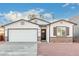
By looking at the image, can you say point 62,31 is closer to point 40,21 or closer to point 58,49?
point 58,49

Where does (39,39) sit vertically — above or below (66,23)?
below

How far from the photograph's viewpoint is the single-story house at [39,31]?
32.3ft

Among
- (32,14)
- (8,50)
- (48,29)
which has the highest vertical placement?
(32,14)

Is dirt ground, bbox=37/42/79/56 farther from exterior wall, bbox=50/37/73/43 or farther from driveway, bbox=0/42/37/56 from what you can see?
driveway, bbox=0/42/37/56

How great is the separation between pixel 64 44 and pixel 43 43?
35.6 inches

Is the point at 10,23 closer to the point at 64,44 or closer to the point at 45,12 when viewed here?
the point at 45,12

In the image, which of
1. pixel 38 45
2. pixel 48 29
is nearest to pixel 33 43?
pixel 38 45

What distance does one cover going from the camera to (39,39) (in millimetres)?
10039

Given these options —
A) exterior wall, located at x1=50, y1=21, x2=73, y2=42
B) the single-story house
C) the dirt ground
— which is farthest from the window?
the dirt ground

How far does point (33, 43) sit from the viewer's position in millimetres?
9977

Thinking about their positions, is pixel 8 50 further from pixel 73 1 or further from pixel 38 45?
pixel 73 1

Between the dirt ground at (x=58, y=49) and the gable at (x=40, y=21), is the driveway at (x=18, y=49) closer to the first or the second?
the dirt ground at (x=58, y=49)

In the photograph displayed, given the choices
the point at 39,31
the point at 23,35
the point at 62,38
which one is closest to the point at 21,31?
the point at 23,35

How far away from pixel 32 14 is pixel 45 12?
0.56 meters
